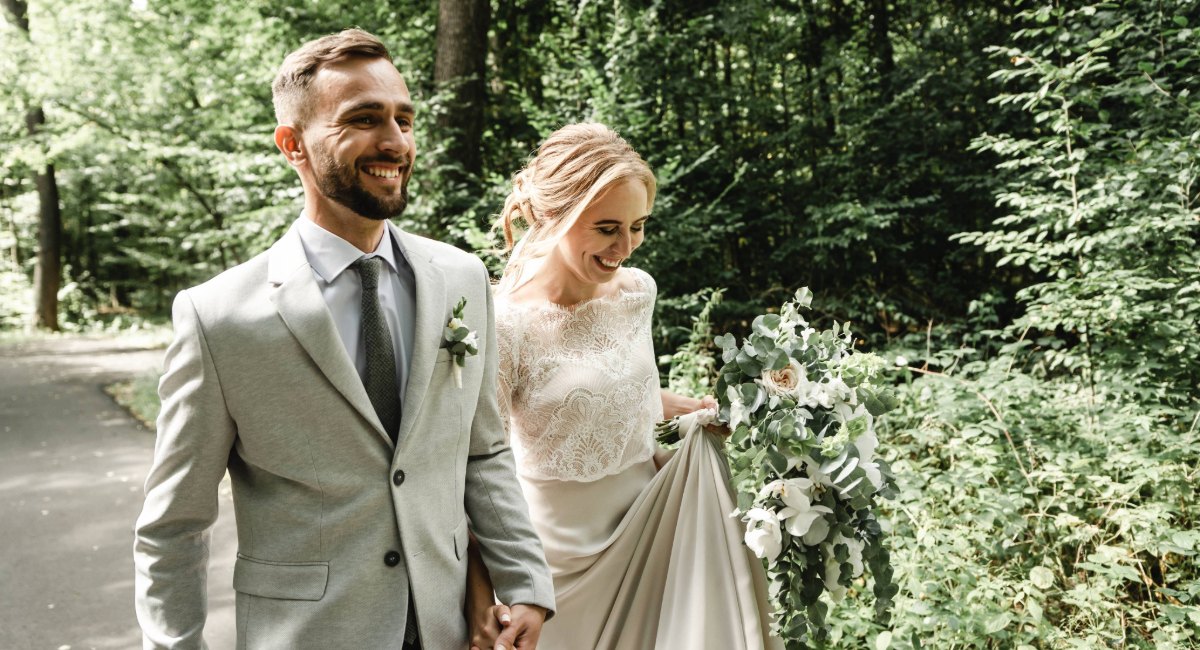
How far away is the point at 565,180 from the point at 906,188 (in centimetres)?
704

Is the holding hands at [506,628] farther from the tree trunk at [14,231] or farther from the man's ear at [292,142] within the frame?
the tree trunk at [14,231]

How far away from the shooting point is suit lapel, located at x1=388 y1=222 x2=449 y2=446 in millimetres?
1567

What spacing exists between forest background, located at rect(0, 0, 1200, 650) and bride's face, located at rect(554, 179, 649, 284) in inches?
51.8

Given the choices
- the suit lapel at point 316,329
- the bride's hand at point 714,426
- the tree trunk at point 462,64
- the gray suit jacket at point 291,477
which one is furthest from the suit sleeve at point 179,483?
the tree trunk at point 462,64

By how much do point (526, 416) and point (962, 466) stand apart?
8.32 ft

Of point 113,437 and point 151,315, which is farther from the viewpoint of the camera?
point 151,315

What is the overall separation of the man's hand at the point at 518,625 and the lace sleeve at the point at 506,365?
703mm

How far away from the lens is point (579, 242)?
2404 millimetres

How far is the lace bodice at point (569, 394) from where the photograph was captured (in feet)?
7.79

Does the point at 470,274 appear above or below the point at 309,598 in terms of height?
above

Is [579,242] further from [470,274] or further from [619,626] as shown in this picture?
[619,626]

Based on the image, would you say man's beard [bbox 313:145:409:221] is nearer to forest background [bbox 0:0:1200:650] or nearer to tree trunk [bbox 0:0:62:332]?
forest background [bbox 0:0:1200:650]

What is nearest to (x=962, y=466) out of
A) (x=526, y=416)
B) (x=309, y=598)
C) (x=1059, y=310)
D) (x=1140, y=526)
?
(x=1140, y=526)

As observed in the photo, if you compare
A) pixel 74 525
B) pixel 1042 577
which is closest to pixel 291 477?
pixel 1042 577
